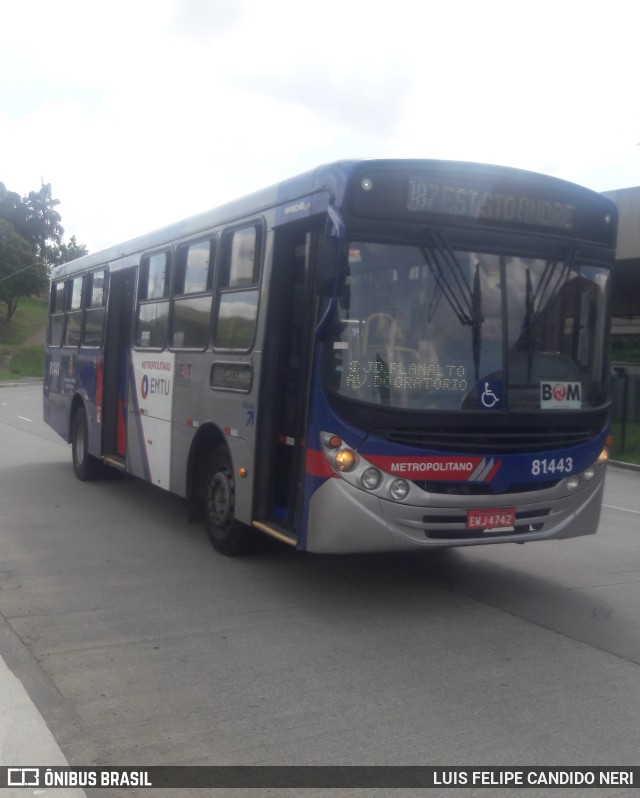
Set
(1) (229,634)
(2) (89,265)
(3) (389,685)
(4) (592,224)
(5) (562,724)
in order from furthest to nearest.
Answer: (2) (89,265) < (4) (592,224) < (1) (229,634) < (3) (389,685) < (5) (562,724)

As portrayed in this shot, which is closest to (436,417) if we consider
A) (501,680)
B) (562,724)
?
(501,680)

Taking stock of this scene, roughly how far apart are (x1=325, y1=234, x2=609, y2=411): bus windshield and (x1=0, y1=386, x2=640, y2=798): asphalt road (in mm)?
1655

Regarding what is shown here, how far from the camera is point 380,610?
7.23 metres

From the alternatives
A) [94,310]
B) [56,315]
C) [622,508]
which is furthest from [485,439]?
[56,315]

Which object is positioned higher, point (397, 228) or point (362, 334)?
point (397, 228)

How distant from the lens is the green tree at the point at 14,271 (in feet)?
259

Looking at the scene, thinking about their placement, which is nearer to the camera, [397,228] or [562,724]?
[562,724]

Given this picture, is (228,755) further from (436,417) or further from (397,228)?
(397,228)

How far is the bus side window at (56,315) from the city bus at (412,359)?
23.6 feet

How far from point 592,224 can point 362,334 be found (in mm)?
2264

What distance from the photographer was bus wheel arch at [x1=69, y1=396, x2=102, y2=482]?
44.4 ft

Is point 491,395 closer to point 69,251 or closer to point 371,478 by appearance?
point 371,478

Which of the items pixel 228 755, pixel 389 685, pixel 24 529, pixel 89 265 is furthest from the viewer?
pixel 89 265

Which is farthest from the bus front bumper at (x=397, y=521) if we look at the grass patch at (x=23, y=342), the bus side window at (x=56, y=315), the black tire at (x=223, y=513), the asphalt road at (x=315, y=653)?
the grass patch at (x=23, y=342)
